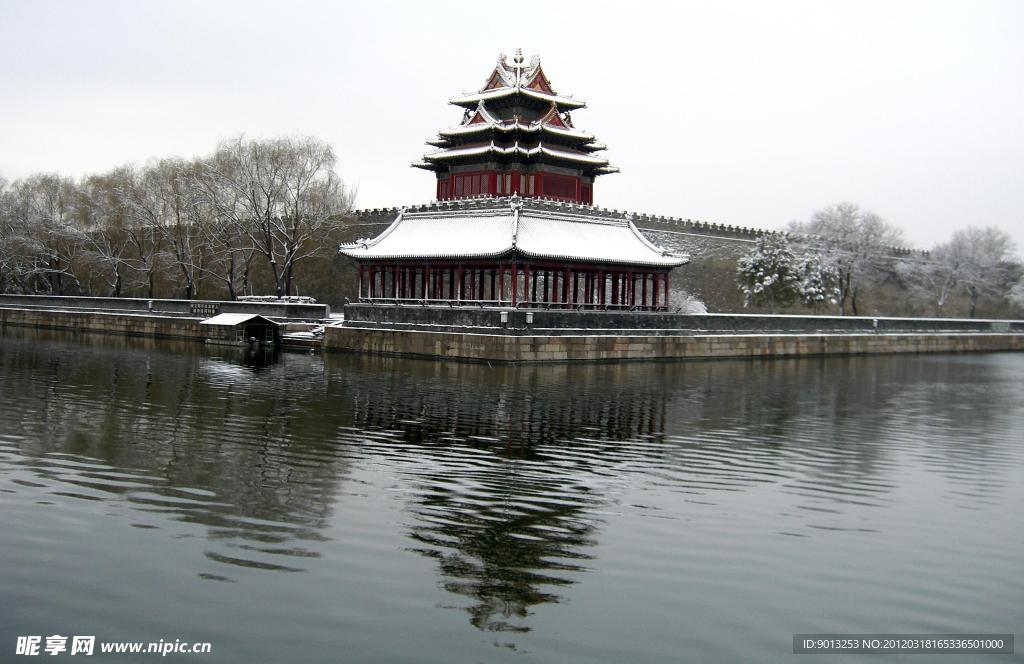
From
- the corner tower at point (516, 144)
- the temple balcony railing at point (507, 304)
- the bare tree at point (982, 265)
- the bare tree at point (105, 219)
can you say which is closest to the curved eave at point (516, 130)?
the corner tower at point (516, 144)

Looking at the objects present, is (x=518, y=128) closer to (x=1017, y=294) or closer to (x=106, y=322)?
(x=106, y=322)

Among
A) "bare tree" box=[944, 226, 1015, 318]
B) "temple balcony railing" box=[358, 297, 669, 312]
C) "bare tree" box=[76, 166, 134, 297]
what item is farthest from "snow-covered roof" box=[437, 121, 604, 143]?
"bare tree" box=[944, 226, 1015, 318]

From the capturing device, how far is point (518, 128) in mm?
47625

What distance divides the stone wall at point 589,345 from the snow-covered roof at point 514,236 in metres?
4.39

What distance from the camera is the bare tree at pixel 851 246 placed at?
66.2 m

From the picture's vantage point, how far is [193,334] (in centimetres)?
4803

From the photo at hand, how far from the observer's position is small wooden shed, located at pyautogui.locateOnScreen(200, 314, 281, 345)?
43.2 m

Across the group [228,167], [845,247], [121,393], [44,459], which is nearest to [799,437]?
[44,459]

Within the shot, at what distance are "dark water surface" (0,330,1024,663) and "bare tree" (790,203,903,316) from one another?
4386 cm

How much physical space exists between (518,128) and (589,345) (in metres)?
15.0

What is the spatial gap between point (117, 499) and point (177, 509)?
104 centimetres

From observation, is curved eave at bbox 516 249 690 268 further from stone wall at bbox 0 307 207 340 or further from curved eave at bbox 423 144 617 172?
stone wall at bbox 0 307 207 340

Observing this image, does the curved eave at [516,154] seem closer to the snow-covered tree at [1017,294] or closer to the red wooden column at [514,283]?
the red wooden column at [514,283]

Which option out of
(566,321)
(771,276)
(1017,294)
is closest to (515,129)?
(566,321)
